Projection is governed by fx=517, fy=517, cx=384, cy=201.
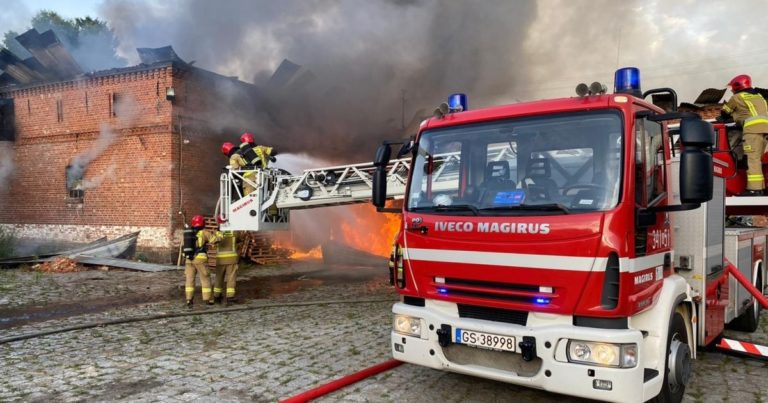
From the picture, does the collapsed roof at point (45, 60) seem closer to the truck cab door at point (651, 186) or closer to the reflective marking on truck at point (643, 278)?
the truck cab door at point (651, 186)

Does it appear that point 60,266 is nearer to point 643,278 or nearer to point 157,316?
point 157,316

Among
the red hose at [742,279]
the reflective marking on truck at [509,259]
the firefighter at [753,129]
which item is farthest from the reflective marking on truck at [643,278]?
the firefighter at [753,129]

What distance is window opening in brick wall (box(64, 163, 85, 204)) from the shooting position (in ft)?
49.4

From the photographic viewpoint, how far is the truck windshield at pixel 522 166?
→ 10.6 ft

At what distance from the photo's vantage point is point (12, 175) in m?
16.2

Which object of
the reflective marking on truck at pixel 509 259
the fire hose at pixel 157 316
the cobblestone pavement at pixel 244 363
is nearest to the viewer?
the reflective marking on truck at pixel 509 259

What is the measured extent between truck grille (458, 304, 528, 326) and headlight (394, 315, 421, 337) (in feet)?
1.10

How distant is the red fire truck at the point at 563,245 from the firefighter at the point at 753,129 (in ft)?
7.45

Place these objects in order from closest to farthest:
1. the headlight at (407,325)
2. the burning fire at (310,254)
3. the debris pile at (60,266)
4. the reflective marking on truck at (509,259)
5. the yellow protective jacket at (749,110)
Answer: the reflective marking on truck at (509,259)
the headlight at (407,325)
the yellow protective jacket at (749,110)
the debris pile at (60,266)
the burning fire at (310,254)

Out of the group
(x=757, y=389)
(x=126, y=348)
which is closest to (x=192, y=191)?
(x=126, y=348)

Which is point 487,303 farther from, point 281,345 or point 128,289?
point 128,289

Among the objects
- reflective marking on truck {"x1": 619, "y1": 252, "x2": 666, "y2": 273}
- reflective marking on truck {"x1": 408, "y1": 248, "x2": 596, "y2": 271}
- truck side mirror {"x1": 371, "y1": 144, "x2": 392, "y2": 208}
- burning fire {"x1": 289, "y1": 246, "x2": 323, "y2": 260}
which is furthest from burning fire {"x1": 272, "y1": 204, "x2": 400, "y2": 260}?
reflective marking on truck {"x1": 619, "y1": 252, "x2": 666, "y2": 273}

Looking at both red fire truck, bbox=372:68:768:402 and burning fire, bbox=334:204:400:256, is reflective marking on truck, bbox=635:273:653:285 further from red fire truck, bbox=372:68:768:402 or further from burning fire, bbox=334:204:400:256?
burning fire, bbox=334:204:400:256

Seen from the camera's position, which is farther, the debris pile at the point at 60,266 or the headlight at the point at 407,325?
the debris pile at the point at 60,266
